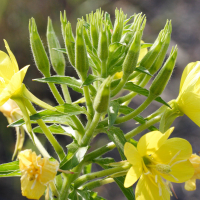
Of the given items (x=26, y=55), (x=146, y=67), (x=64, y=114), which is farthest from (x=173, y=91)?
(x=64, y=114)

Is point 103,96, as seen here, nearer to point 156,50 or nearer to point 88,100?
point 88,100

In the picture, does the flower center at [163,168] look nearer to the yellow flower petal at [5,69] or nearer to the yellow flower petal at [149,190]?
the yellow flower petal at [149,190]

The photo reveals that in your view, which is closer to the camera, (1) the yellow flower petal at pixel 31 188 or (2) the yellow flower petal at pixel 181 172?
(1) the yellow flower petal at pixel 31 188

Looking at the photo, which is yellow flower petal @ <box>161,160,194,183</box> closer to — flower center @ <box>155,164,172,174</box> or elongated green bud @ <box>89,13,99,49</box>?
flower center @ <box>155,164,172,174</box>

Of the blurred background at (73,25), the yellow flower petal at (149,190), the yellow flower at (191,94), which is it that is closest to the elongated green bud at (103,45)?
the yellow flower at (191,94)

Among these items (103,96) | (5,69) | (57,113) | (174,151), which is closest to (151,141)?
(174,151)

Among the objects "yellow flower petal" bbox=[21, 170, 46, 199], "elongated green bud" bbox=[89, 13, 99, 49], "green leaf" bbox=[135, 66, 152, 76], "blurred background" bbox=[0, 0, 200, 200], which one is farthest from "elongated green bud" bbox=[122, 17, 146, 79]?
"blurred background" bbox=[0, 0, 200, 200]

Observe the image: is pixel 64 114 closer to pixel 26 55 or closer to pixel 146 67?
pixel 146 67
